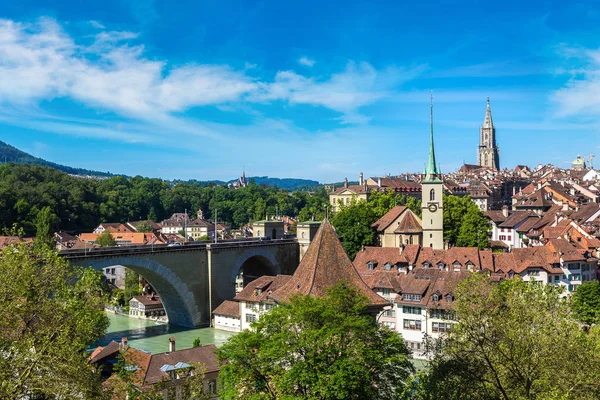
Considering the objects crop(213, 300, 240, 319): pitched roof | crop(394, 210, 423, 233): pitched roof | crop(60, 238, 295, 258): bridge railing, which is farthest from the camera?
crop(394, 210, 423, 233): pitched roof

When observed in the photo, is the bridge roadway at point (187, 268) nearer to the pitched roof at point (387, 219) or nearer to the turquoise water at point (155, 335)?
the turquoise water at point (155, 335)

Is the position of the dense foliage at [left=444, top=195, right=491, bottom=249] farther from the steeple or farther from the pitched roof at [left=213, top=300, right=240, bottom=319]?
the steeple

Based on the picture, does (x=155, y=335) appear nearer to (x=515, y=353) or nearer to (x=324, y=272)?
(x=324, y=272)

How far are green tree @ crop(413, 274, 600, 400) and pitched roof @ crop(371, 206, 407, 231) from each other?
144 ft

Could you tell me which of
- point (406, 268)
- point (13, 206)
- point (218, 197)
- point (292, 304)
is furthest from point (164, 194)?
point (292, 304)

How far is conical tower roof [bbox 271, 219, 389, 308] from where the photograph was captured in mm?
26531

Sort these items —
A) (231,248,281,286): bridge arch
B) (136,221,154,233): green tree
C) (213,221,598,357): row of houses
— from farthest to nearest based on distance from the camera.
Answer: (136,221,154,233): green tree < (231,248,281,286): bridge arch < (213,221,598,357): row of houses

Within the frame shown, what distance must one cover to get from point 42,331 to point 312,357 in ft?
24.3

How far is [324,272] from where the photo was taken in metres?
27.2

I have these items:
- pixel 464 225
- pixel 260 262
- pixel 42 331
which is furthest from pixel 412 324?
pixel 42 331

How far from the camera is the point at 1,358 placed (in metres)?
15.5

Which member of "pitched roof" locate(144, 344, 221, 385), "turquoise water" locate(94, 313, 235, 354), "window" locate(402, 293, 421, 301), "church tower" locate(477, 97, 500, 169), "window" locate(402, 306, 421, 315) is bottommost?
"turquoise water" locate(94, 313, 235, 354)

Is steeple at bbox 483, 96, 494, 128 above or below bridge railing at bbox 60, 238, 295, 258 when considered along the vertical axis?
above

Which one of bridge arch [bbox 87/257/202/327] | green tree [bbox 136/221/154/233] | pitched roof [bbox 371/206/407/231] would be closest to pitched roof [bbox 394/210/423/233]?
pitched roof [bbox 371/206/407/231]
